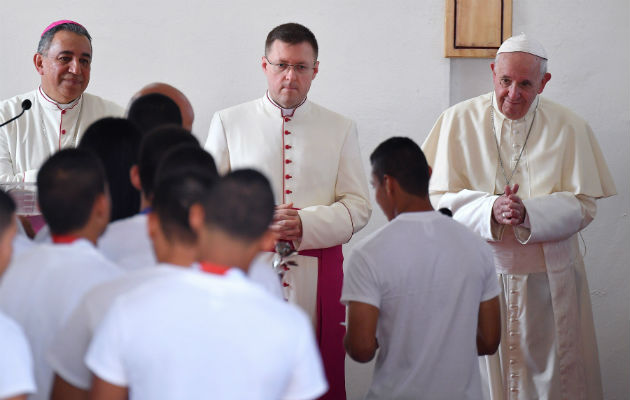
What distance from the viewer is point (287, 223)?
4.19 metres

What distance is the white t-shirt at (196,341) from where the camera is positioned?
188 cm

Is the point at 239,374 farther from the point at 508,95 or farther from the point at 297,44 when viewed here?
the point at 508,95

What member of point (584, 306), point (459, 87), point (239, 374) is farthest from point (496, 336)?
point (459, 87)

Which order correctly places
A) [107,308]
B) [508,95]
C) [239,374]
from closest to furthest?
[239,374] < [107,308] < [508,95]

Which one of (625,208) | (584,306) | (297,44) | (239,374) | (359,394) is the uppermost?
(297,44)

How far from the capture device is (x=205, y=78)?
18.4 feet

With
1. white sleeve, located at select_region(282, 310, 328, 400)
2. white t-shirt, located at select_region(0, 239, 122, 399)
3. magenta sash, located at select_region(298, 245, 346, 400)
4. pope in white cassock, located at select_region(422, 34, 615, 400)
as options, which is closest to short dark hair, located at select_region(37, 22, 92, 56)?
magenta sash, located at select_region(298, 245, 346, 400)

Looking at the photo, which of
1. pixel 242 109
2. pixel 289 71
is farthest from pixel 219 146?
pixel 289 71

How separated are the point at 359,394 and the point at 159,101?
2.99 meters

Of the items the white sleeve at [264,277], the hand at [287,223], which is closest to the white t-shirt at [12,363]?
the white sleeve at [264,277]

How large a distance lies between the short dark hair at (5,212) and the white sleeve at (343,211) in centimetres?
223

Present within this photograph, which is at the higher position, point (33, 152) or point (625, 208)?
point (33, 152)

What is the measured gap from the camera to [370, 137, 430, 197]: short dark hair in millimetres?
3000

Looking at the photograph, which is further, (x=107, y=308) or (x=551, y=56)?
(x=551, y=56)
